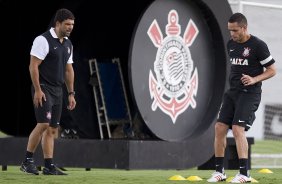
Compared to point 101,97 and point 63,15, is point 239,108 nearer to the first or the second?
point 63,15

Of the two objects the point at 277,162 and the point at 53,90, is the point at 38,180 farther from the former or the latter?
the point at 277,162

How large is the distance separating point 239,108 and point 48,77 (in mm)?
2399

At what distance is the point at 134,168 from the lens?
15.4 meters

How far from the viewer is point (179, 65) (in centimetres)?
1608

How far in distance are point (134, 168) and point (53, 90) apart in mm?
2707

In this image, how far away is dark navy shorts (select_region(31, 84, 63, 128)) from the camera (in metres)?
12.9

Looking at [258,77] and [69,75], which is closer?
[258,77]

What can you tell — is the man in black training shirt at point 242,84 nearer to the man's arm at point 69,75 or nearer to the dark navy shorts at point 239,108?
the dark navy shorts at point 239,108

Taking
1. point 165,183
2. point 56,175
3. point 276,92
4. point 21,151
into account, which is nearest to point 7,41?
point 21,151

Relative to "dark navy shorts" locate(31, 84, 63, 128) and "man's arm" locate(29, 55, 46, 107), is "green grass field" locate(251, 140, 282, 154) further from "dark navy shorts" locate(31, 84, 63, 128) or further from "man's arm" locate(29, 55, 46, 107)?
"man's arm" locate(29, 55, 46, 107)

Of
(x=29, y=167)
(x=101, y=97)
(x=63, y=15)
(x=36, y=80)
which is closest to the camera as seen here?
(x=36, y=80)

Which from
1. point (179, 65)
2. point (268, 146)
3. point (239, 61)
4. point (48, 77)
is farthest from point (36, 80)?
point (268, 146)

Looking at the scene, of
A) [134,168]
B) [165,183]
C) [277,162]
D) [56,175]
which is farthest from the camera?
[277,162]

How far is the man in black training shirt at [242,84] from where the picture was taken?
12055mm
